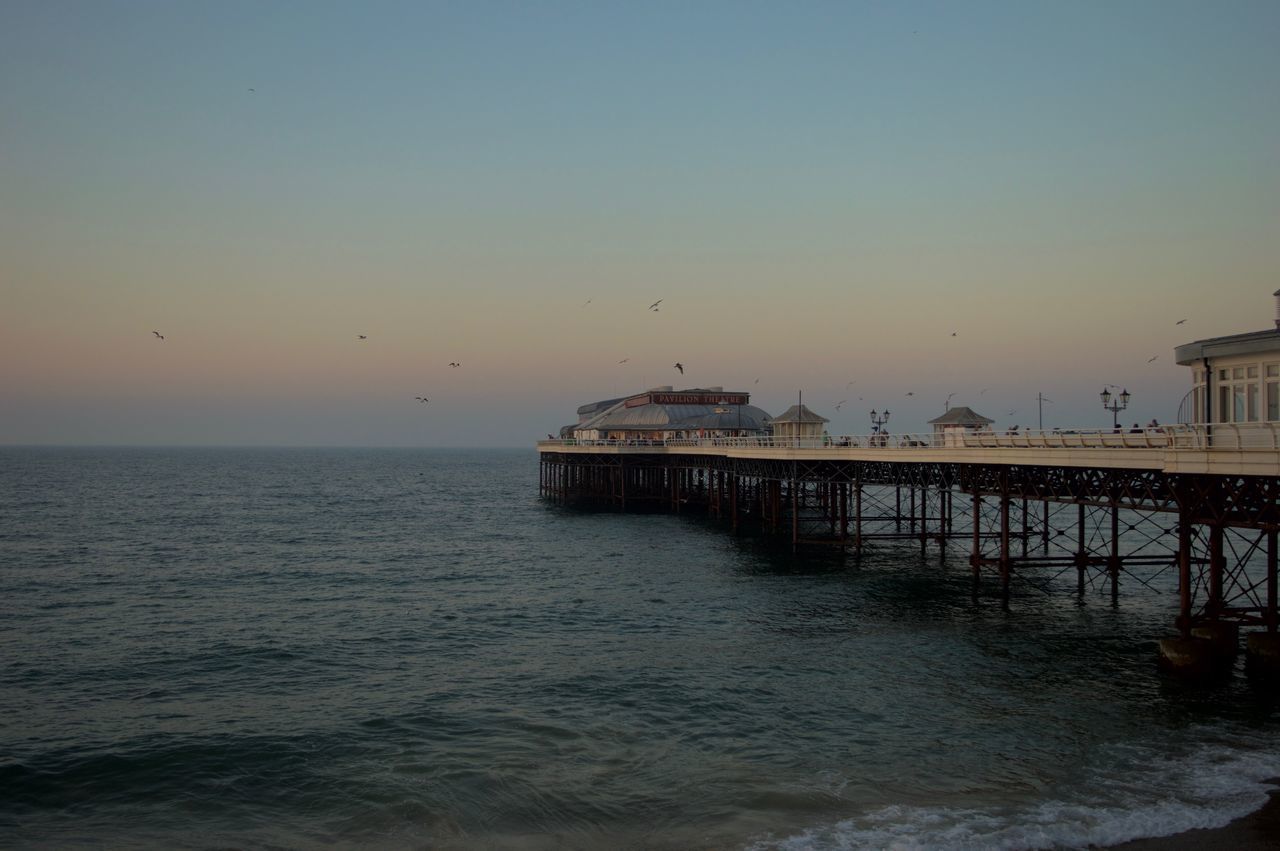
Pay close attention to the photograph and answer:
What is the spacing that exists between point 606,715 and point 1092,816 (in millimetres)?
10539

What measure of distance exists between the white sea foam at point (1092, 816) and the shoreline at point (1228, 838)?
0.52ft

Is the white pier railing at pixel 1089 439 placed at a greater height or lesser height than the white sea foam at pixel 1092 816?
greater

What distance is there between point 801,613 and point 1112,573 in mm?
12279

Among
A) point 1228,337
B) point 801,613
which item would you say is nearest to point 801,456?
point 801,613

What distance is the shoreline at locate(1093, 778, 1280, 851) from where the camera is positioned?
1564cm

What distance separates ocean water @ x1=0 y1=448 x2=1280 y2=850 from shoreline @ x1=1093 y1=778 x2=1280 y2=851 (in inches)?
12.3

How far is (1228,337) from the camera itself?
1080 inches

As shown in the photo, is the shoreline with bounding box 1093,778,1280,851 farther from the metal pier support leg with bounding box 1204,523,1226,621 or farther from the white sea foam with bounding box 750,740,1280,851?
the metal pier support leg with bounding box 1204,523,1226,621

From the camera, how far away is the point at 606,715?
23.1 m

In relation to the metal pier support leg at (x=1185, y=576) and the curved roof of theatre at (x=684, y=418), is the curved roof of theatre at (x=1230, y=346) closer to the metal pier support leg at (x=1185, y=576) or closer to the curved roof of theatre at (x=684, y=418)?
the metal pier support leg at (x=1185, y=576)

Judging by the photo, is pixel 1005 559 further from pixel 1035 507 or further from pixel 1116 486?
pixel 1035 507

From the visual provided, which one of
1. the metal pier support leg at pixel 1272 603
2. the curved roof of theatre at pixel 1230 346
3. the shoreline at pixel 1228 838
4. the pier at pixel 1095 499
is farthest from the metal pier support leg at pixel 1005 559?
the shoreline at pixel 1228 838

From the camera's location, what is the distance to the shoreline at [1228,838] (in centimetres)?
1564

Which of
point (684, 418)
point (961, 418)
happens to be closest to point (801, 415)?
point (961, 418)
